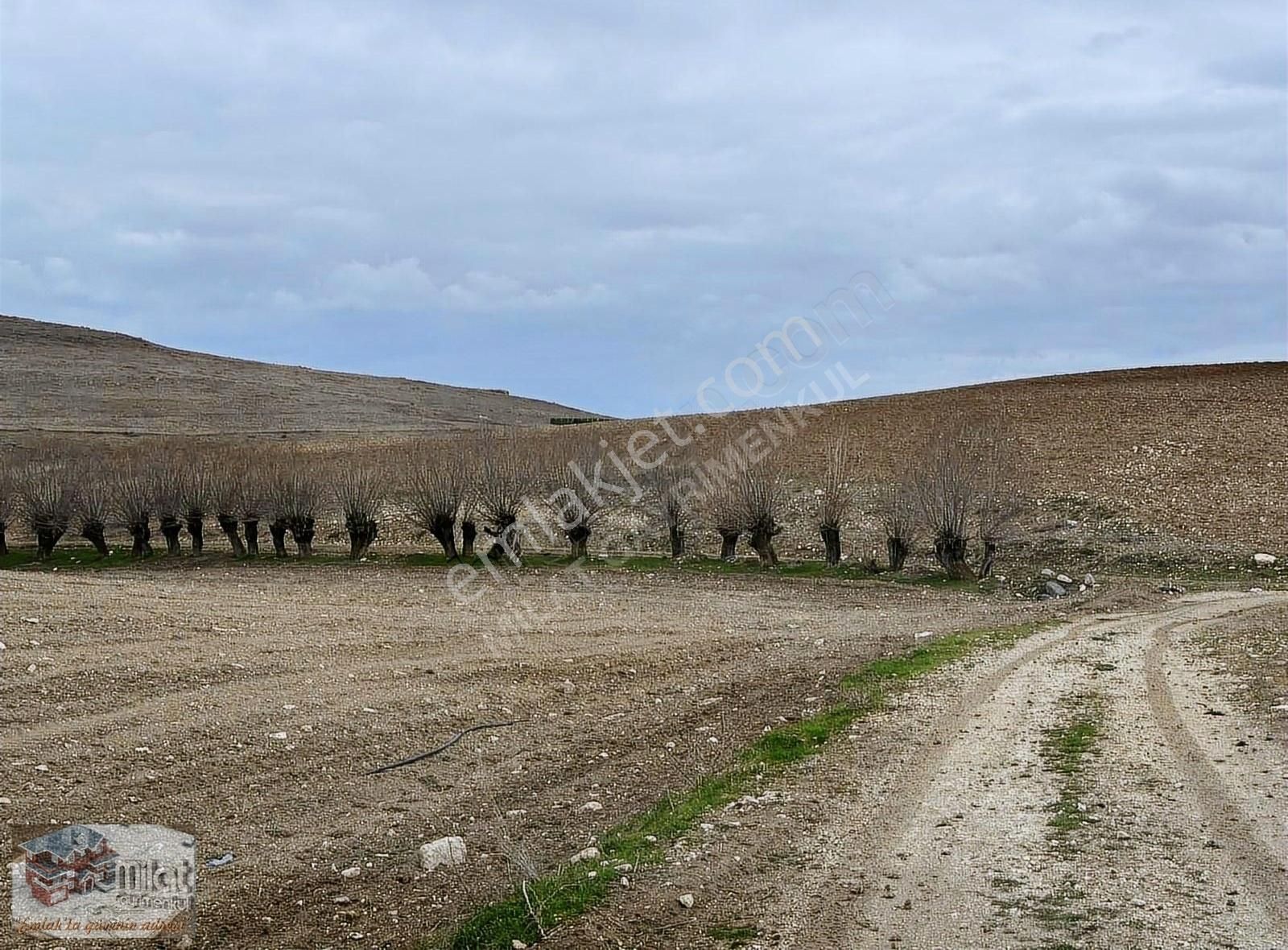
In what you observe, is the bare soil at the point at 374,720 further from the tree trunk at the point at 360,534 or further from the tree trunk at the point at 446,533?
the tree trunk at the point at 360,534

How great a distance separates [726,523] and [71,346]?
82.9 metres

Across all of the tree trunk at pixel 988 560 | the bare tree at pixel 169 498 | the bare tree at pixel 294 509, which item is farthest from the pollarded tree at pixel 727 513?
the bare tree at pixel 169 498

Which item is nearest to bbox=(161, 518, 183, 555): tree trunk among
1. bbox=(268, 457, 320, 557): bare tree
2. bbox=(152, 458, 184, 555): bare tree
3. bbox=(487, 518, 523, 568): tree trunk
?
bbox=(152, 458, 184, 555): bare tree

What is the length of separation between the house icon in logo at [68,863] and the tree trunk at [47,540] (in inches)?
1222

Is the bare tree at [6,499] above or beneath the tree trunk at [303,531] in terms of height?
above

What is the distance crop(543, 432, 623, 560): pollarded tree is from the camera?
105ft

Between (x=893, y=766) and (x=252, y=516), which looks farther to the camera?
(x=252, y=516)

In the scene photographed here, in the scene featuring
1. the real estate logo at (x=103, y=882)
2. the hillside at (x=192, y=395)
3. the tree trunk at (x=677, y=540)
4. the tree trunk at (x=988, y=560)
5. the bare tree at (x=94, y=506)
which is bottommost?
the real estate logo at (x=103, y=882)

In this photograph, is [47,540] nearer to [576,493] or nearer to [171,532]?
[171,532]

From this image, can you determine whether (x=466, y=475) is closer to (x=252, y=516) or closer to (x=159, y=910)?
(x=252, y=516)

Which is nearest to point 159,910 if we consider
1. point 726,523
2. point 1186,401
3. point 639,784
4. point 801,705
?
point 639,784

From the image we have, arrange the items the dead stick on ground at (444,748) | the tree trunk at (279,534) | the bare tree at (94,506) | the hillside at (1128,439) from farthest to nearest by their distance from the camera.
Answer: the bare tree at (94,506) < the tree trunk at (279,534) < the hillside at (1128,439) < the dead stick on ground at (444,748)

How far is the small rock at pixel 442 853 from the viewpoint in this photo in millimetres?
8227

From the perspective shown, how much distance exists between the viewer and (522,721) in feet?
41.8
